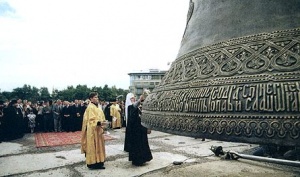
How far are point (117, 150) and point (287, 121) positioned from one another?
6.56 meters

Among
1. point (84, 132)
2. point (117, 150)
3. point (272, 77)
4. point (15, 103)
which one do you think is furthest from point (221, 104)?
point (15, 103)

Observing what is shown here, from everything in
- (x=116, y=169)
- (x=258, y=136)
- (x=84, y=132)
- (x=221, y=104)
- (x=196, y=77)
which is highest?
(x=196, y=77)

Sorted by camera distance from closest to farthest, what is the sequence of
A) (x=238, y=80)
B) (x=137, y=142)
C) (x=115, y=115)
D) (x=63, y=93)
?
(x=238, y=80) < (x=137, y=142) < (x=115, y=115) < (x=63, y=93)

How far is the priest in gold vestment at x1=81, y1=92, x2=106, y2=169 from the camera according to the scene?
503cm

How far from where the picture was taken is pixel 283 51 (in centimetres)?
89

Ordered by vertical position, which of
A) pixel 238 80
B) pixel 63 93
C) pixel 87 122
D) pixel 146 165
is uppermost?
pixel 63 93

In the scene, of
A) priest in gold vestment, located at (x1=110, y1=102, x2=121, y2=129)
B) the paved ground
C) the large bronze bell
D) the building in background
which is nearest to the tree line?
the building in background

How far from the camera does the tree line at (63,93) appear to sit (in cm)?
5218

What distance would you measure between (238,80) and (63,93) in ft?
204

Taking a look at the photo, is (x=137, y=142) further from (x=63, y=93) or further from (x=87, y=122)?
(x=63, y=93)

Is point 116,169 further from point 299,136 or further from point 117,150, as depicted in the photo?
point 299,136

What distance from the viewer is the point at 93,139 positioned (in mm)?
5246

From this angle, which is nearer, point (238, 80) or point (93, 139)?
point (238, 80)

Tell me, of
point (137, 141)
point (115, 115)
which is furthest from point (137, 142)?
point (115, 115)
